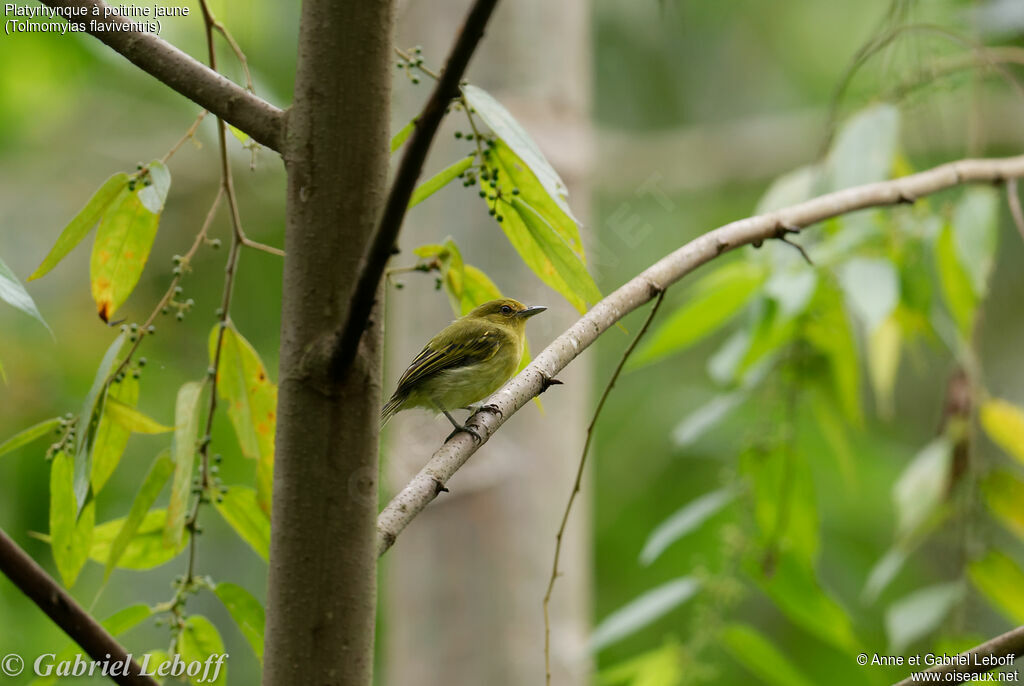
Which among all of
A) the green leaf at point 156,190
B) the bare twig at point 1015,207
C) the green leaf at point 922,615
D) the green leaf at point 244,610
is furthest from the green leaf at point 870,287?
the green leaf at point 156,190

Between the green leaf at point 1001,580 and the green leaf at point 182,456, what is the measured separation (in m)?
2.46

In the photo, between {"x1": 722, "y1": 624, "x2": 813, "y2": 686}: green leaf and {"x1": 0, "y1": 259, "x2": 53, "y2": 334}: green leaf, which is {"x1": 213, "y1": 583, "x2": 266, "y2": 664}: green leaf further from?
{"x1": 722, "y1": 624, "x2": 813, "y2": 686}: green leaf

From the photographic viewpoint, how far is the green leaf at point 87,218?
1752 millimetres

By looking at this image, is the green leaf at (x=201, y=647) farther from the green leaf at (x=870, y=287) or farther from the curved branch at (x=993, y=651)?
the green leaf at (x=870, y=287)

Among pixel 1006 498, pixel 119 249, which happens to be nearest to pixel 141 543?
pixel 119 249

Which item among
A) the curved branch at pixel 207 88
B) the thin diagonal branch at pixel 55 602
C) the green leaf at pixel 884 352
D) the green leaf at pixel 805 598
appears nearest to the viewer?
the thin diagonal branch at pixel 55 602

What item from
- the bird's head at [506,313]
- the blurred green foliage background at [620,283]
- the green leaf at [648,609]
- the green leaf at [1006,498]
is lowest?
the green leaf at [648,609]

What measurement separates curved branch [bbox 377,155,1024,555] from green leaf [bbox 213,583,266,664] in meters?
0.53

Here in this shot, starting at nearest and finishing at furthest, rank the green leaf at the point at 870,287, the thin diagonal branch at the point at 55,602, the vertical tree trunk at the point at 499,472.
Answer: the thin diagonal branch at the point at 55,602 → the green leaf at the point at 870,287 → the vertical tree trunk at the point at 499,472

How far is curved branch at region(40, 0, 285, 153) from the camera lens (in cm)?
149

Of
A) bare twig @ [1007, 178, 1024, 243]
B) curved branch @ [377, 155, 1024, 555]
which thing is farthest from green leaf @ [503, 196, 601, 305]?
bare twig @ [1007, 178, 1024, 243]

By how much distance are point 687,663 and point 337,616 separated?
207 centimetres

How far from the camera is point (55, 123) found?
782 centimetres

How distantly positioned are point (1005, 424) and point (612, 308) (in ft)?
6.16
